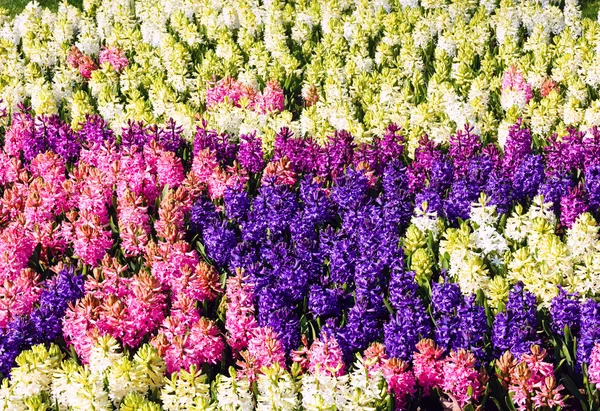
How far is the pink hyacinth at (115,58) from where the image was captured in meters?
11.0

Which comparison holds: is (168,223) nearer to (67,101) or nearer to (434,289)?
(434,289)

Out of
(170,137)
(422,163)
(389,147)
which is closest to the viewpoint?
(422,163)

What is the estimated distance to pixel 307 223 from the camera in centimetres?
673

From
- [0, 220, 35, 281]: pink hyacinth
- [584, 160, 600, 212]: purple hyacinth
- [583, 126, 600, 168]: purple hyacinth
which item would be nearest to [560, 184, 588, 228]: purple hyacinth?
[584, 160, 600, 212]: purple hyacinth

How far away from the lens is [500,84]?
31.3 ft

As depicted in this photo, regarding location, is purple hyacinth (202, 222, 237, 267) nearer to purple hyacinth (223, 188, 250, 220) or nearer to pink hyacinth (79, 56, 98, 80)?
purple hyacinth (223, 188, 250, 220)

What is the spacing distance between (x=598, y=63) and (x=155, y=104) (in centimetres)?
461

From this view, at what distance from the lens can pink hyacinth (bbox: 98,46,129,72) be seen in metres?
11.0

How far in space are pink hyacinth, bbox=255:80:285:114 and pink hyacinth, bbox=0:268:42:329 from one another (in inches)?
137

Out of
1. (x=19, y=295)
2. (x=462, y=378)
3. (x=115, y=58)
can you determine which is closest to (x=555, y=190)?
(x=462, y=378)

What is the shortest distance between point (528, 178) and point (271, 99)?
3.04 m

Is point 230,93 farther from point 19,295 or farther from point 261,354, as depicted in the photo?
point 261,354

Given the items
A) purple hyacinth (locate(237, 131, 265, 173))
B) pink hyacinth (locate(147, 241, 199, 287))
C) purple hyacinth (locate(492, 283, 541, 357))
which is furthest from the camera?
purple hyacinth (locate(237, 131, 265, 173))

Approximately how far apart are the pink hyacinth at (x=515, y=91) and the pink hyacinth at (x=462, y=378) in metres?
4.34
